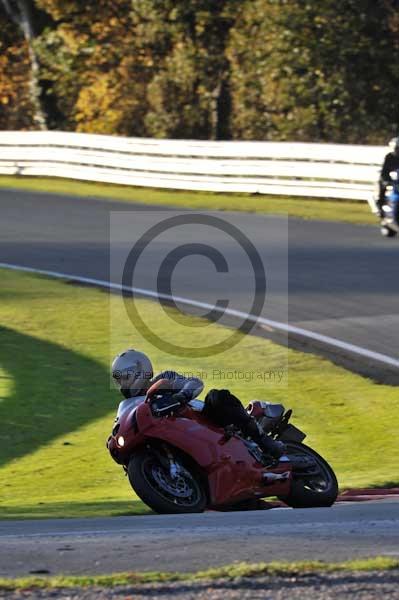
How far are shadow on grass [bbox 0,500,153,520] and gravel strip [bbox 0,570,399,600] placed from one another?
8.34 feet

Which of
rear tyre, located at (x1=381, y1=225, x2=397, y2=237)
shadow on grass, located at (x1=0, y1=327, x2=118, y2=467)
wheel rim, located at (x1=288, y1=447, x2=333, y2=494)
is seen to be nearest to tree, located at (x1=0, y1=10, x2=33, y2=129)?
rear tyre, located at (x1=381, y1=225, x2=397, y2=237)

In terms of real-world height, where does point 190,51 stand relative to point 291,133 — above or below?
above

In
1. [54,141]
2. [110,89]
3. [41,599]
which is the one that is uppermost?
[110,89]

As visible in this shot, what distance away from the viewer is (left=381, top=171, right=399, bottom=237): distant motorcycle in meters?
18.5

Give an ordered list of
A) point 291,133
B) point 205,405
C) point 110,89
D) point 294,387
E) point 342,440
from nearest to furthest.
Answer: point 205,405 < point 342,440 < point 294,387 < point 291,133 < point 110,89

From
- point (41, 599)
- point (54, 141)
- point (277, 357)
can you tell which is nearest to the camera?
point (41, 599)

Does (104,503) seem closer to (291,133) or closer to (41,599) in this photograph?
(41,599)

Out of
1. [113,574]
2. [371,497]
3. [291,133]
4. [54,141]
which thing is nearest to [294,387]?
[371,497]

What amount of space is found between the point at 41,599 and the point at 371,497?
3456 millimetres

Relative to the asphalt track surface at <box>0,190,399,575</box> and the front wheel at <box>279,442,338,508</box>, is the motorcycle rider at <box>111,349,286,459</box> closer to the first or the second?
the front wheel at <box>279,442,338,508</box>

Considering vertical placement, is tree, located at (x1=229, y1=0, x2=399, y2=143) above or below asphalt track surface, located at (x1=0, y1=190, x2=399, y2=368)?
above

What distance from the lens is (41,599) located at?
465 cm

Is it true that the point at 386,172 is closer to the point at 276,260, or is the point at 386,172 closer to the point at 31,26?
the point at 276,260

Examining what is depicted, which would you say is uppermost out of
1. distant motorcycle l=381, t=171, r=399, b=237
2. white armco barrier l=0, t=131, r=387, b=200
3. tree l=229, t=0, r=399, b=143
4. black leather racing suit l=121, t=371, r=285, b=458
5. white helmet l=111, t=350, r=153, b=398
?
tree l=229, t=0, r=399, b=143
